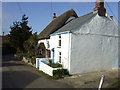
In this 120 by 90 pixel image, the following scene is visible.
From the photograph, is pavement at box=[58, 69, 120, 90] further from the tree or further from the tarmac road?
the tree

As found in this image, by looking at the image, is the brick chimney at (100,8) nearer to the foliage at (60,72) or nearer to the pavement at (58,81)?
the pavement at (58,81)

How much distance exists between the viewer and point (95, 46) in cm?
1234

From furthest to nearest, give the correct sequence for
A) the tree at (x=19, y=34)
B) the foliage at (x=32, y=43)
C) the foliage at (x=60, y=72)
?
the tree at (x=19, y=34) < the foliage at (x=32, y=43) < the foliage at (x=60, y=72)

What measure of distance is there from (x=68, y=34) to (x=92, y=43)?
2629 mm

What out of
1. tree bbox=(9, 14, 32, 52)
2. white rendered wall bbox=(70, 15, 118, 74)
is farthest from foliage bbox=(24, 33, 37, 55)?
white rendered wall bbox=(70, 15, 118, 74)

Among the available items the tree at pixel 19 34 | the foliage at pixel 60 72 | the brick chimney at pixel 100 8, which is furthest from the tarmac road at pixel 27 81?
the tree at pixel 19 34

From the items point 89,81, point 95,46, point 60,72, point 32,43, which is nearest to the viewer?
point 89,81

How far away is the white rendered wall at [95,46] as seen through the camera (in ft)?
37.9

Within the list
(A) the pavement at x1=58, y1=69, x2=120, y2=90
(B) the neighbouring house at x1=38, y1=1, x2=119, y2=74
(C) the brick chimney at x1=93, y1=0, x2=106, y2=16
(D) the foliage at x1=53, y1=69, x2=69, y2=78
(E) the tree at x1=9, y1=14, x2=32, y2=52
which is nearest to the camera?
(A) the pavement at x1=58, y1=69, x2=120, y2=90

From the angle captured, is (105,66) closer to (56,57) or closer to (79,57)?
(79,57)

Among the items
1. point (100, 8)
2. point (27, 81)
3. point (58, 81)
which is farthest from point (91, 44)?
point (27, 81)

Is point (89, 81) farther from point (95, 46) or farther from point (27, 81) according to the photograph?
point (27, 81)

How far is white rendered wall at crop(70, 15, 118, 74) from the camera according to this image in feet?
37.9

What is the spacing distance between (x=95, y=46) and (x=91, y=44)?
510 mm
